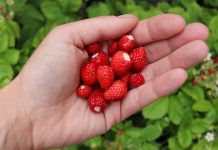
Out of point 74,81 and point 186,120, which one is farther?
point 186,120

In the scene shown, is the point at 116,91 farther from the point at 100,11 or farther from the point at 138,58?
the point at 100,11

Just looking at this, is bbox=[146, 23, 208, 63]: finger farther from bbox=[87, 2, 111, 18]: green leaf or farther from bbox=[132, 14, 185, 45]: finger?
bbox=[87, 2, 111, 18]: green leaf

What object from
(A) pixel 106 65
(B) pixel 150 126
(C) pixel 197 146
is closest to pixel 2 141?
(A) pixel 106 65

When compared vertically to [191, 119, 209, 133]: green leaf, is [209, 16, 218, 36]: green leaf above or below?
above

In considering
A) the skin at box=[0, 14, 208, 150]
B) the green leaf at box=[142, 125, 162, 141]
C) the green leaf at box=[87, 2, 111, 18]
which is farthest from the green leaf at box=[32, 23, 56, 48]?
Answer: the green leaf at box=[142, 125, 162, 141]

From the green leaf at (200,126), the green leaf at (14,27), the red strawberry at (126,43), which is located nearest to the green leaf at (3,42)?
the green leaf at (14,27)

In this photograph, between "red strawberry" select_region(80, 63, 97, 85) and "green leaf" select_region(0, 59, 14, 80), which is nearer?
"red strawberry" select_region(80, 63, 97, 85)

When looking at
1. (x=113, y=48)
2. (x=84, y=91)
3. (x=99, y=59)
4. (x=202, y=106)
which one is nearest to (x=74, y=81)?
(x=84, y=91)

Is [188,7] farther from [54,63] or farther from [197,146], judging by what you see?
[54,63]
